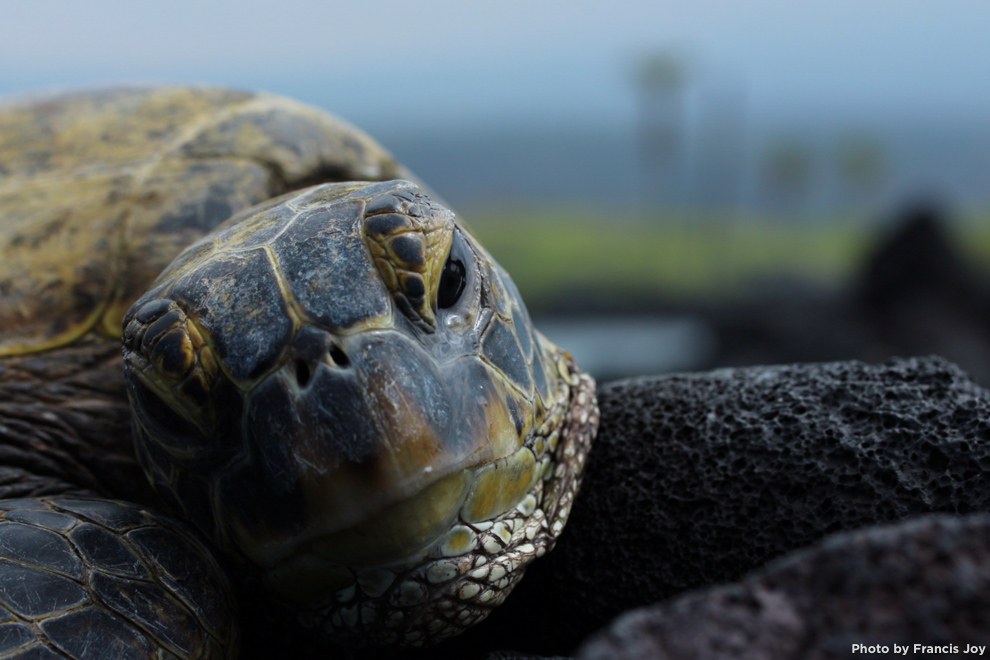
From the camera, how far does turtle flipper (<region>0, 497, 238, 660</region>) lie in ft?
3.92

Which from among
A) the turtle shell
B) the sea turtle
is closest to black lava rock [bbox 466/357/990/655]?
the sea turtle

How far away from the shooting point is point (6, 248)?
1828 mm

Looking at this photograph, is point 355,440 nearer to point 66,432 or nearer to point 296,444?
point 296,444

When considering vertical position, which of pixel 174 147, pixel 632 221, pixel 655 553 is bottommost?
pixel 632 221

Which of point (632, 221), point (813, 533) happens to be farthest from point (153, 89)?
point (632, 221)

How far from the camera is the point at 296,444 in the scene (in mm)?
1107

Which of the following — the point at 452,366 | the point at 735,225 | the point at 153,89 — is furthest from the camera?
the point at 735,225

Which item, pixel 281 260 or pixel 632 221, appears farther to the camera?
pixel 632 221

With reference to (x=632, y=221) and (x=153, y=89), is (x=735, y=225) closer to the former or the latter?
(x=632, y=221)

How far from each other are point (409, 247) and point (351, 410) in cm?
27

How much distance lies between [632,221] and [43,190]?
2287 inches

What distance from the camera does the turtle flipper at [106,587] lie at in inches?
47.0

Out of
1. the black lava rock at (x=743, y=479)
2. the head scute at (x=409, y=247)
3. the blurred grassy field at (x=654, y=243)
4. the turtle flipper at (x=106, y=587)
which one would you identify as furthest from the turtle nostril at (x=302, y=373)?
the blurred grassy field at (x=654, y=243)

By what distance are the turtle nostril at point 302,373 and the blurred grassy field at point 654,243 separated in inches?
1175
